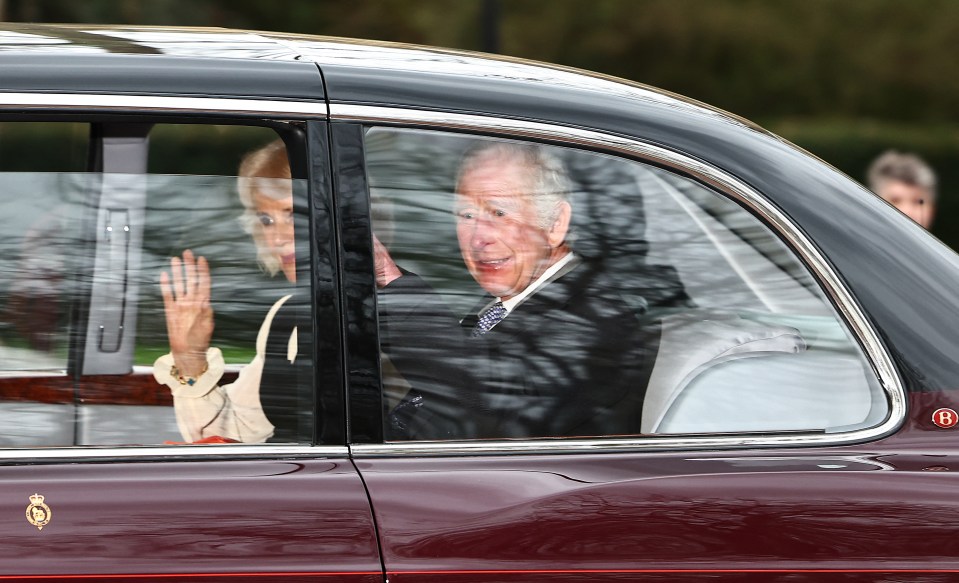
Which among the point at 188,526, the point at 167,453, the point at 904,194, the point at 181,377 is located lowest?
the point at 188,526

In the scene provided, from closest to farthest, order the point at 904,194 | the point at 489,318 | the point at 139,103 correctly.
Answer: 1. the point at 139,103
2. the point at 489,318
3. the point at 904,194

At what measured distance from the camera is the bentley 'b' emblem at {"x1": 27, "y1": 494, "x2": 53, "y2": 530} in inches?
74.0

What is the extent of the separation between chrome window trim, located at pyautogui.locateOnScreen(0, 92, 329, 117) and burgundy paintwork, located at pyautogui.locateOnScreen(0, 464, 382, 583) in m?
0.56

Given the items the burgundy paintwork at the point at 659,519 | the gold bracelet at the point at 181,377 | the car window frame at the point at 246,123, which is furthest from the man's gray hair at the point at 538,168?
the gold bracelet at the point at 181,377

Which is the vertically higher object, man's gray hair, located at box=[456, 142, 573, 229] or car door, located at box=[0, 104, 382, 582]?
man's gray hair, located at box=[456, 142, 573, 229]

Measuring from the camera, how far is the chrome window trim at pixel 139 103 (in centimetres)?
201

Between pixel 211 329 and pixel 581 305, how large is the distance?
611 millimetres

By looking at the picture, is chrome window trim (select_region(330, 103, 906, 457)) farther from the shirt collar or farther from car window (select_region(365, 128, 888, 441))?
the shirt collar

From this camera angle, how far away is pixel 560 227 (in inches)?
84.4

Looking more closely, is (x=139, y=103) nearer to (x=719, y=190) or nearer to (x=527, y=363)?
(x=527, y=363)

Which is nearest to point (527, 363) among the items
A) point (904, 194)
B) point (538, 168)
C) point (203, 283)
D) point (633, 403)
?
point (633, 403)

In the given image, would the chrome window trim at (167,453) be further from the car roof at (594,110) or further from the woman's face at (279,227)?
the car roof at (594,110)

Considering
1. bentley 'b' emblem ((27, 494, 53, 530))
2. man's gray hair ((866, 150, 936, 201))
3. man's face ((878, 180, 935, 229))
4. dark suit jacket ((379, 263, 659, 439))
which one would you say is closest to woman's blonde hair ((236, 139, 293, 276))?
dark suit jacket ((379, 263, 659, 439))

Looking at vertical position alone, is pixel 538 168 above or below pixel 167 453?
above
